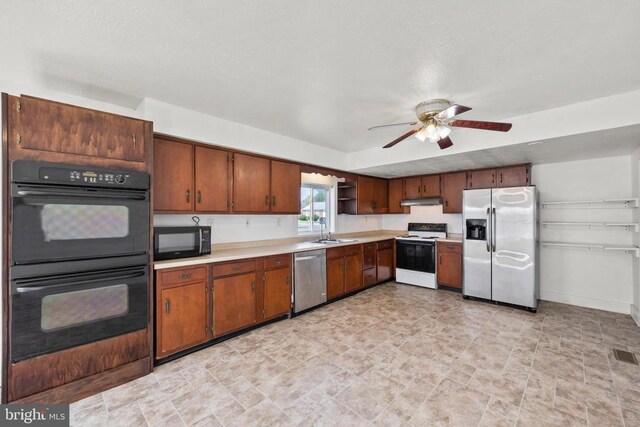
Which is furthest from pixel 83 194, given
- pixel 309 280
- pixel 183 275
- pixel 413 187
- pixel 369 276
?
pixel 413 187

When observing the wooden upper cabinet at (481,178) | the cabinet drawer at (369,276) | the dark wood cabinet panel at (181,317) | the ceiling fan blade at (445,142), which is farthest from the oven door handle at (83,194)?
the wooden upper cabinet at (481,178)

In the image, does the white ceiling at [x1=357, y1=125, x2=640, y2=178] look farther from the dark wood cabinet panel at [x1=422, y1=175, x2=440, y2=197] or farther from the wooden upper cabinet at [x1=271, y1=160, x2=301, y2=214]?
the wooden upper cabinet at [x1=271, y1=160, x2=301, y2=214]

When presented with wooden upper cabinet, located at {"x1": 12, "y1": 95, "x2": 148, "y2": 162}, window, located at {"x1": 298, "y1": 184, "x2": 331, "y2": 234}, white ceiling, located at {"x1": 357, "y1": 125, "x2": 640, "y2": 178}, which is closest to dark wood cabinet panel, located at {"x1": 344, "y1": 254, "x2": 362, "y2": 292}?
window, located at {"x1": 298, "y1": 184, "x2": 331, "y2": 234}

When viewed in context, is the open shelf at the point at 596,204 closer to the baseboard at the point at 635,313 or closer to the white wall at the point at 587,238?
the white wall at the point at 587,238

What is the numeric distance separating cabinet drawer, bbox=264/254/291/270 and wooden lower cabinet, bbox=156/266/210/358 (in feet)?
2.50

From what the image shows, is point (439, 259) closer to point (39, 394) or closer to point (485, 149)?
point (485, 149)

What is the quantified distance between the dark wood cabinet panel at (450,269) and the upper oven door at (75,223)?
4491 millimetres

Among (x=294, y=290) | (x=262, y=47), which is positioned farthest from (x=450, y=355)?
(x=262, y=47)

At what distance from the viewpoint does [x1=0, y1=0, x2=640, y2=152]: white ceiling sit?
1529mm

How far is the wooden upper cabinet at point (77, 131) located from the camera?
1.92 metres

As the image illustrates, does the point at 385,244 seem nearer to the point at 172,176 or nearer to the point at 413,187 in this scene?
the point at 413,187

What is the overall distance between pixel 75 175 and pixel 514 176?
5.41 metres

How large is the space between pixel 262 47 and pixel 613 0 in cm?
197

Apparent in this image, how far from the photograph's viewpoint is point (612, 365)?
2.50 m
